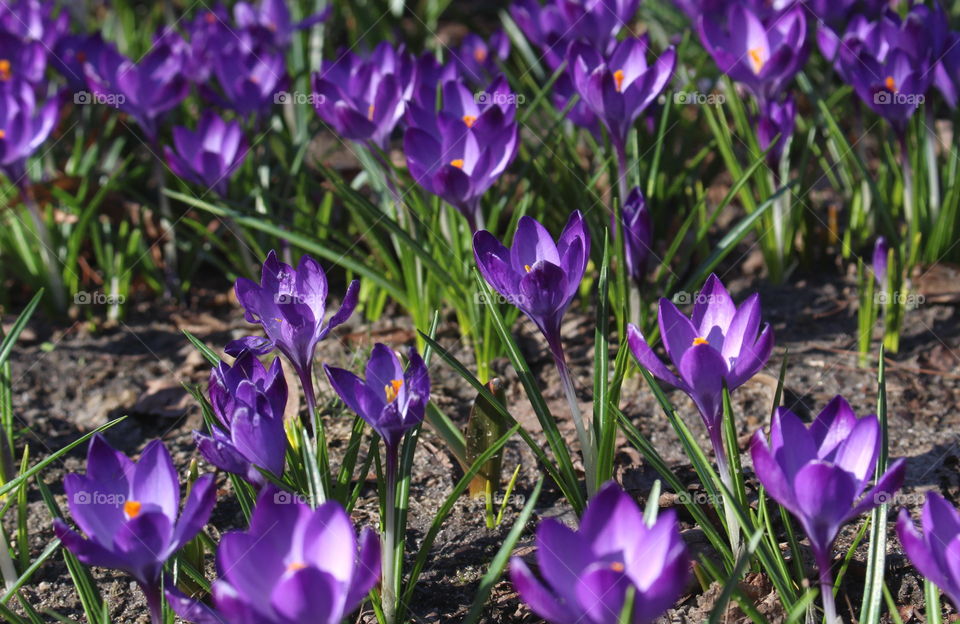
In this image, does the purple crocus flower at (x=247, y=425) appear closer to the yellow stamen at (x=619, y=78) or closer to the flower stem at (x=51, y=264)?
the yellow stamen at (x=619, y=78)

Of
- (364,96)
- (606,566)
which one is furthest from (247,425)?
(364,96)

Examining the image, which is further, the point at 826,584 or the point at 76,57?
the point at 76,57

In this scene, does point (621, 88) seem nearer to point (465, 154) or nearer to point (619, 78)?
point (619, 78)

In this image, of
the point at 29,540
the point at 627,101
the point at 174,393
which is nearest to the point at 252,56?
the point at 174,393

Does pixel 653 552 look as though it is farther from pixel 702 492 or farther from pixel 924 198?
pixel 924 198

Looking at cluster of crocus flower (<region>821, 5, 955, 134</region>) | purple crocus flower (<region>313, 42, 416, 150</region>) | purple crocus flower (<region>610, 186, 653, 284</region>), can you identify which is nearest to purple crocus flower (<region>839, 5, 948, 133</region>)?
cluster of crocus flower (<region>821, 5, 955, 134</region>)

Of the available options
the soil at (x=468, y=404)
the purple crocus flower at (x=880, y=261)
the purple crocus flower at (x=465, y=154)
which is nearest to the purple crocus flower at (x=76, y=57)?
the soil at (x=468, y=404)
